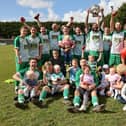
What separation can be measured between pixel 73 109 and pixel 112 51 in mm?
2931

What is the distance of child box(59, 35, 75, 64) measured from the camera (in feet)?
40.1

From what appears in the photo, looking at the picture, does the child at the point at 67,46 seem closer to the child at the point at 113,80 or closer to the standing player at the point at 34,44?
the standing player at the point at 34,44

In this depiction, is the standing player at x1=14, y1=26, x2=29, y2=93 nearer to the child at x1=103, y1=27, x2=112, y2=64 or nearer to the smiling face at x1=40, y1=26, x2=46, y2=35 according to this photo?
the smiling face at x1=40, y1=26, x2=46, y2=35

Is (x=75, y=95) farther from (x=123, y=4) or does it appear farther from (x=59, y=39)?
(x=123, y=4)

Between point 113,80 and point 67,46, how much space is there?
6.51 feet

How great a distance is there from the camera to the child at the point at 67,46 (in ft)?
40.1

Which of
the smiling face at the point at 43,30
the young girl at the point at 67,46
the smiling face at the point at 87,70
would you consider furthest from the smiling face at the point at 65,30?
the smiling face at the point at 87,70

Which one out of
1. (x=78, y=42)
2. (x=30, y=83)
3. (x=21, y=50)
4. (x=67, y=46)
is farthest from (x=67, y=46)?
(x=30, y=83)

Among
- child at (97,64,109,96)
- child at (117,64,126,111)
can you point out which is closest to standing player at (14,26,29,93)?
child at (97,64,109,96)

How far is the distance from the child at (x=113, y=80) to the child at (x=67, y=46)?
1.65 m

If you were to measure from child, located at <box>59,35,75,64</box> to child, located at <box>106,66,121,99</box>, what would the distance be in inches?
65.0

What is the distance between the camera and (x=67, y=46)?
1224 centimetres

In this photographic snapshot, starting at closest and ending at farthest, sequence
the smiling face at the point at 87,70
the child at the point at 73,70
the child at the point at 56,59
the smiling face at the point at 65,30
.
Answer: the smiling face at the point at 87,70 < the child at the point at 73,70 < the child at the point at 56,59 < the smiling face at the point at 65,30

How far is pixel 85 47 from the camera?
1258cm
